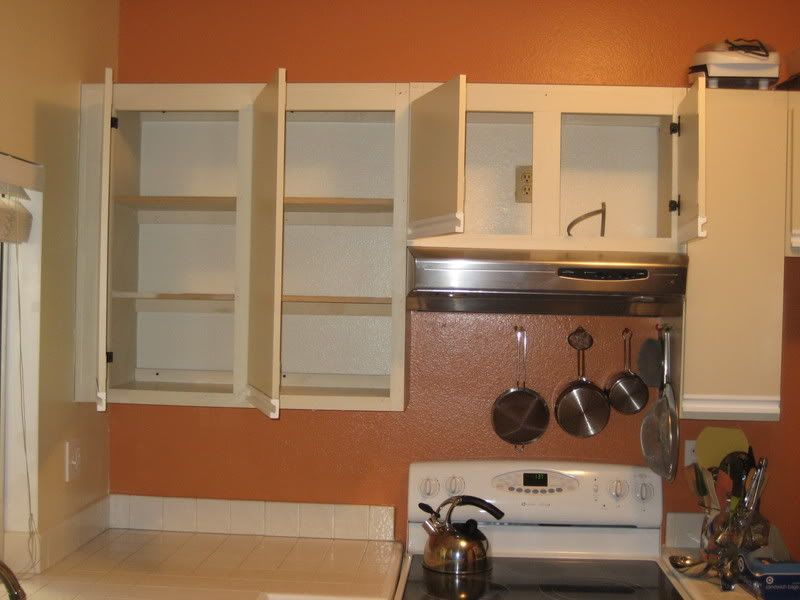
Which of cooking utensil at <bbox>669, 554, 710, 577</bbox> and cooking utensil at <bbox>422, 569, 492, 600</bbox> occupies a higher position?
cooking utensil at <bbox>669, 554, 710, 577</bbox>

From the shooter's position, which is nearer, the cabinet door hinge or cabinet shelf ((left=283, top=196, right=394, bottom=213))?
the cabinet door hinge

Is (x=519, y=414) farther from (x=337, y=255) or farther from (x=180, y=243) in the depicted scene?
(x=180, y=243)

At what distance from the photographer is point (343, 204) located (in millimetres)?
2416

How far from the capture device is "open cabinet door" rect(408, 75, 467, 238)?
203 centimetres

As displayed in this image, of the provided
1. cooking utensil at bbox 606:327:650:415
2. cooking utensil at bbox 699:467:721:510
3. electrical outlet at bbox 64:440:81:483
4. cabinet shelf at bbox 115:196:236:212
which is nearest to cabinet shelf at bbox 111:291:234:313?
cabinet shelf at bbox 115:196:236:212

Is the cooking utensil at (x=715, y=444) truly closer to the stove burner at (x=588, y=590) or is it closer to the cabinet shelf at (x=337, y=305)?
the stove burner at (x=588, y=590)

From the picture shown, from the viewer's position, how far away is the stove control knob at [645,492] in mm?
2533

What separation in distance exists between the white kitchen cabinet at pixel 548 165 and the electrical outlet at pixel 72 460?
3.85 ft

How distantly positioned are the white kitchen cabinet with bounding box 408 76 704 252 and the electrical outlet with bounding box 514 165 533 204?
0.02m

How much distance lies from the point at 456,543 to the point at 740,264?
110 cm

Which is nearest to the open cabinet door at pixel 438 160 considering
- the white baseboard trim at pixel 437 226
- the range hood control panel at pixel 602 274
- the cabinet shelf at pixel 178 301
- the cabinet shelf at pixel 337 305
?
the white baseboard trim at pixel 437 226

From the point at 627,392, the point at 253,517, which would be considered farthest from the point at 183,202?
the point at 627,392

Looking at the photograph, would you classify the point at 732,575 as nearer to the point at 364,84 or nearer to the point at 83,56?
the point at 364,84

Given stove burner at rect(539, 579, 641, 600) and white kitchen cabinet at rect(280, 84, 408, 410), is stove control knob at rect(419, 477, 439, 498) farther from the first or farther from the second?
stove burner at rect(539, 579, 641, 600)
